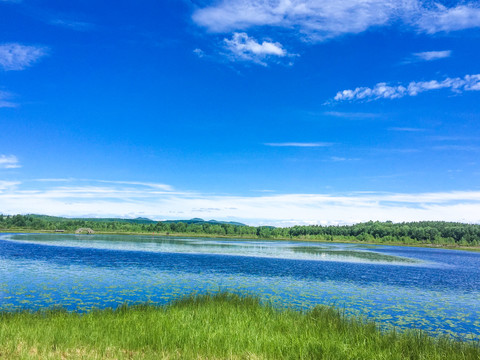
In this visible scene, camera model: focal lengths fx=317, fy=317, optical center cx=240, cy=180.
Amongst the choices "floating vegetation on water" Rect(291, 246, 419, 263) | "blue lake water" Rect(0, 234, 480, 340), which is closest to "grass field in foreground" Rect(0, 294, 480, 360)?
"blue lake water" Rect(0, 234, 480, 340)

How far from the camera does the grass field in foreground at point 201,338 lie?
12.2 meters

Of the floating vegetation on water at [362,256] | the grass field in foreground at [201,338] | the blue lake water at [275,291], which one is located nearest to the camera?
the grass field in foreground at [201,338]

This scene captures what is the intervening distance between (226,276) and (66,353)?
97.1 ft

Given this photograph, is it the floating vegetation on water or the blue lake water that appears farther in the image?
the floating vegetation on water

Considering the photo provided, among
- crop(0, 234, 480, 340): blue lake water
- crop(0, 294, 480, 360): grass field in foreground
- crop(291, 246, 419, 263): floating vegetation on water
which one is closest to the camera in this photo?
crop(0, 294, 480, 360): grass field in foreground

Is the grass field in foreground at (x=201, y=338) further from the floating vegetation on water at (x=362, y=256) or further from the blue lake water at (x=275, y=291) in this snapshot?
the floating vegetation on water at (x=362, y=256)

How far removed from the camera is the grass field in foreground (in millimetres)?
12180

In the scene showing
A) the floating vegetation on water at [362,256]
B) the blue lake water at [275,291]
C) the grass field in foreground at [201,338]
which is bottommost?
the floating vegetation on water at [362,256]

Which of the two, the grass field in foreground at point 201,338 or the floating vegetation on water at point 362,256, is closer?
the grass field in foreground at point 201,338

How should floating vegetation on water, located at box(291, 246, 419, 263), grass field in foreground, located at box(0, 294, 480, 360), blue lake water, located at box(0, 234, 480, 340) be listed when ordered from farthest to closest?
floating vegetation on water, located at box(291, 246, 419, 263), blue lake water, located at box(0, 234, 480, 340), grass field in foreground, located at box(0, 294, 480, 360)

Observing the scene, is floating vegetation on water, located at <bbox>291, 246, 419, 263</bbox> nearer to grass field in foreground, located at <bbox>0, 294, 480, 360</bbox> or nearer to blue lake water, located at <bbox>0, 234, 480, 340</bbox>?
blue lake water, located at <bbox>0, 234, 480, 340</bbox>

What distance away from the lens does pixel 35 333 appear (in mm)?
13438

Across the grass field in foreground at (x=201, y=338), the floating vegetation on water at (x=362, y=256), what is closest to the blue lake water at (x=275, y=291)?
the grass field in foreground at (x=201, y=338)

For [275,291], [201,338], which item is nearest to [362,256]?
[275,291]
